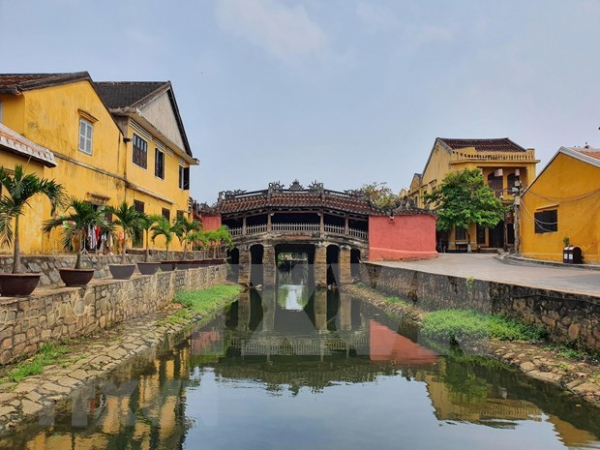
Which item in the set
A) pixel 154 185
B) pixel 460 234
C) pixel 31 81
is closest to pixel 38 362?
pixel 31 81

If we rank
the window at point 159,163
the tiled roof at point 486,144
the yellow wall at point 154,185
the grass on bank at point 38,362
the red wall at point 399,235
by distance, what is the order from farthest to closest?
the tiled roof at point 486,144 → the red wall at point 399,235 → the window at point 159,163 → the yellow wall at point 154,185 → the grass on bank at point 38,362

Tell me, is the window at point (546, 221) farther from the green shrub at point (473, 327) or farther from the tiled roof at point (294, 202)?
the tiled roof at point (294, 202)

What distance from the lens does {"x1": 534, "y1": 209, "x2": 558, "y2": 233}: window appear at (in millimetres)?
17938

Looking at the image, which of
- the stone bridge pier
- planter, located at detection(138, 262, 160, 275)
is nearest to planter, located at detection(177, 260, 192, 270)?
planter, located at detection(138, 262, 160, 275)

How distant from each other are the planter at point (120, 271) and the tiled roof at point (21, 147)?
2.85 meters

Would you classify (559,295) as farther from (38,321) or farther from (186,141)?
(186,141)

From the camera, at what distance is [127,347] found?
890cm

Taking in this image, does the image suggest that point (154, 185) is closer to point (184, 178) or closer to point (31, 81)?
point (184, 178)

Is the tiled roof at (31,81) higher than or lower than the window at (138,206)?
higher

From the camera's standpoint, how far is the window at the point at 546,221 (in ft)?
58.9

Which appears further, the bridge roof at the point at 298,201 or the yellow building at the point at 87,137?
the bridge roof at the point at 298,201

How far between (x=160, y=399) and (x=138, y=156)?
12.6m

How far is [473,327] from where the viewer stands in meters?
10.4

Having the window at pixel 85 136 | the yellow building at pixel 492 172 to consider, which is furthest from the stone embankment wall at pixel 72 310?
the yellow building at pixel 492 172
